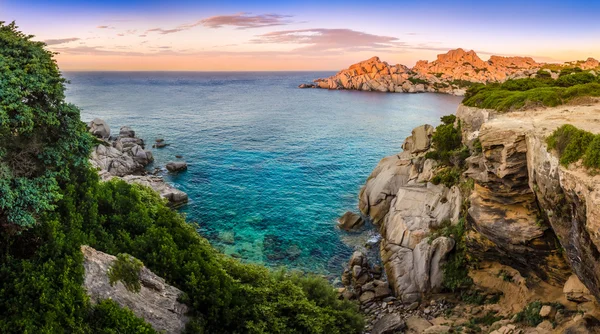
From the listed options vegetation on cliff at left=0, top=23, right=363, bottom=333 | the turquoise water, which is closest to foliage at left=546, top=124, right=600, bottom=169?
vegetation on cliff at left=0, top=23, right=363, bottom=333

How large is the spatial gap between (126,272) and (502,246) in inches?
820

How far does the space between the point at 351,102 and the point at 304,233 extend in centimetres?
10582

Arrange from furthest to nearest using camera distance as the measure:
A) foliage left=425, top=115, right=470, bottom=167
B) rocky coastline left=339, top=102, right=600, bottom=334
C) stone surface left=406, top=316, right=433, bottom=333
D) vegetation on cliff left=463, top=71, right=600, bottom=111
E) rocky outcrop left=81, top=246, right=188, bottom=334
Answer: foliage left=425, top=115, right=470, bottom=167, vegetation on cliff left=463, top=71, right=600, bottom=111, stone surface left=406, top=316, right=433, bottom=333, rocky coastline left=339, top=102, right=600, bottom=334, rocky outcrop left=81, top=246, right=188, bottom=334

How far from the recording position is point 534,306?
1997 cm

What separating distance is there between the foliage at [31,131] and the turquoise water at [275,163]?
20.9 meters

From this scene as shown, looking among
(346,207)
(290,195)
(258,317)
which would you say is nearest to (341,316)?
(258,317)

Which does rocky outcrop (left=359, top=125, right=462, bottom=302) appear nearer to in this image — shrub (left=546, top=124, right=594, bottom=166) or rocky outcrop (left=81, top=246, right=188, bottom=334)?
shrub (left=546, top=124, right=594, bottom=166)

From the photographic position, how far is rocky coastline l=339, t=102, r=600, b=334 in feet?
53.7

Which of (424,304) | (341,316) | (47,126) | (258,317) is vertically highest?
(47,126)

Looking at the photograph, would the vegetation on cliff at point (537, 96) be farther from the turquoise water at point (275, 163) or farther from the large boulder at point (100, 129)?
the large boulder at point (100, 129)

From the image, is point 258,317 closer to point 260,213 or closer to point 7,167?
point 7,167

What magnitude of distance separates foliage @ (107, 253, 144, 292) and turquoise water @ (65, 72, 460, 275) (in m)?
19.0

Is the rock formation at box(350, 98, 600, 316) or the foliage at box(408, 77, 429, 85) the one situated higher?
the foliage at box(408, 77, 429, 85)

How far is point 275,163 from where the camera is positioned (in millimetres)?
59031
